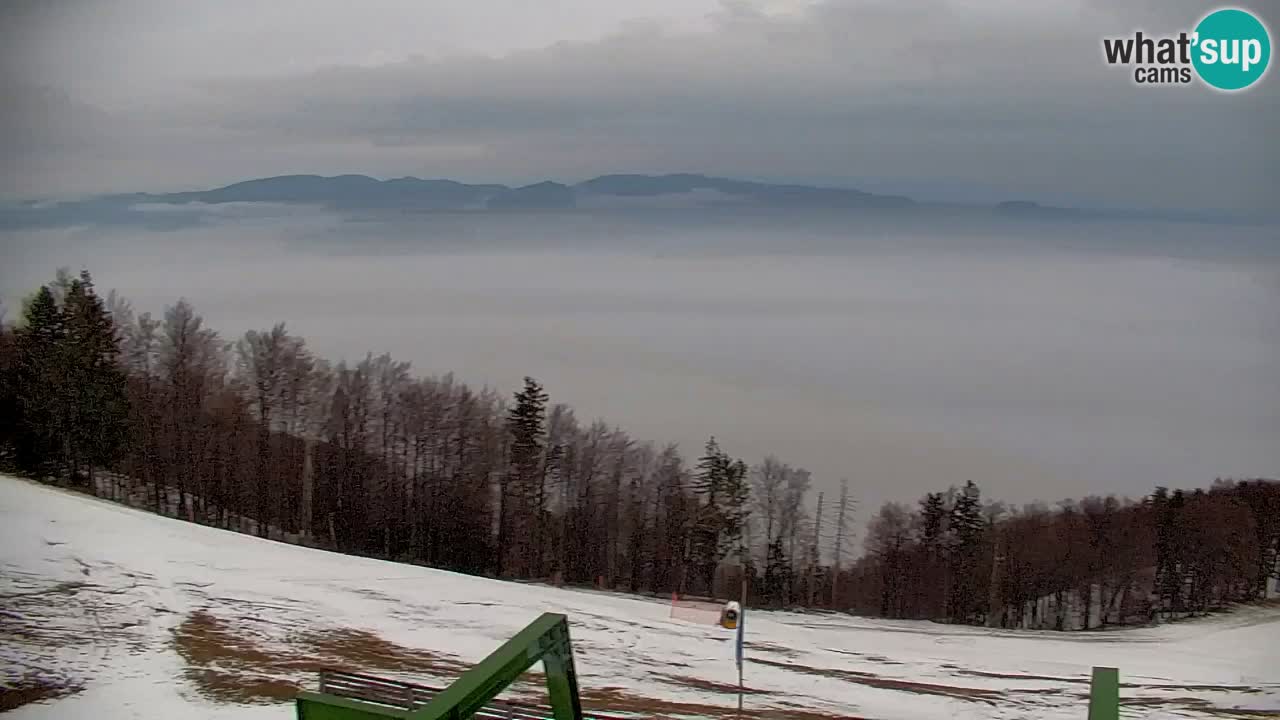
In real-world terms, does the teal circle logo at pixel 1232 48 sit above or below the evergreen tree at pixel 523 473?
above

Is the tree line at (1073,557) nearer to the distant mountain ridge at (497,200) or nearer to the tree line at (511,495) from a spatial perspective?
the tree line at (511,495)

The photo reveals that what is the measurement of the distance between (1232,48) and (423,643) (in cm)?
301

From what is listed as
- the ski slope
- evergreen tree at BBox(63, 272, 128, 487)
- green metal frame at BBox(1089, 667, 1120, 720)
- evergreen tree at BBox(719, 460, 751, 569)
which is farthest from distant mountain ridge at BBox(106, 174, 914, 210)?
green metal frame at BBox(1089, 667, 1120, 720)

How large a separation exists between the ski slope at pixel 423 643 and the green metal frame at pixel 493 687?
102 inches

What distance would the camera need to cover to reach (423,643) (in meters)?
4.02

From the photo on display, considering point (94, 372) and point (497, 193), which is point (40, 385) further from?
point (497, 193)

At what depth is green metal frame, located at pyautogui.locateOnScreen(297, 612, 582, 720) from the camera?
107 cm

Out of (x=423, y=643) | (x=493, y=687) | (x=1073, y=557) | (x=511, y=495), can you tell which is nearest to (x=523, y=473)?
(x=511, y=495)

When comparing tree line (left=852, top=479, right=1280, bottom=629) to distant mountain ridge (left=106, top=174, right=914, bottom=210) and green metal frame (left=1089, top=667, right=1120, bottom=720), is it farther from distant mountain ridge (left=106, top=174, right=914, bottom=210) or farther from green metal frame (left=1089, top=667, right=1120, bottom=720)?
green metal frame (left=1089, top=667, right=1120, bottom=720)

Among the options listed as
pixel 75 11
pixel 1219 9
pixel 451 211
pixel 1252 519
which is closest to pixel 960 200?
pixel 1219 9

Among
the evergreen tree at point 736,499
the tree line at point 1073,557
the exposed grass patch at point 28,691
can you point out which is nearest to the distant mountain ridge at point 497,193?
the evergreen tree at point 736,499

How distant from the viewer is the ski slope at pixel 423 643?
3.62 meters

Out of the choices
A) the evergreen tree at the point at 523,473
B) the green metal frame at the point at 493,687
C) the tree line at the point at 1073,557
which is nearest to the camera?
the green metal frame at the point at 493,687

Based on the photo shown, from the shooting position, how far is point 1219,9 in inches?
132
